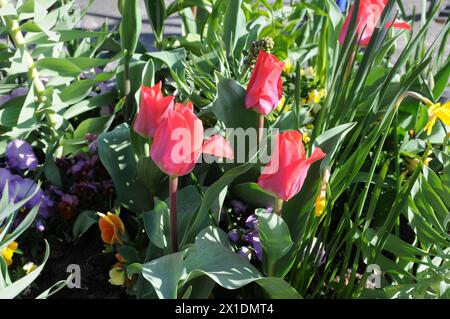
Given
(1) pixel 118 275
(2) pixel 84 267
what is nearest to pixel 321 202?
(1) pixel 118 275

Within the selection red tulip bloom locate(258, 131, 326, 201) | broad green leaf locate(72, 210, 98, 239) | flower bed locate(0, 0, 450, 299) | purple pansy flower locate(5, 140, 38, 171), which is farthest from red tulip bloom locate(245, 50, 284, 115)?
purple pansy flower locate(5, 140, 38, 171)

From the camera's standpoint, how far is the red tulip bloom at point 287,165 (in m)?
0.83

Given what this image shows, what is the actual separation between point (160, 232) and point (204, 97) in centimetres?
39

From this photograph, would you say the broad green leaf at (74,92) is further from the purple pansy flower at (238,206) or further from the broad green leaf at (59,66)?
the purple pansy flower at (238,206)

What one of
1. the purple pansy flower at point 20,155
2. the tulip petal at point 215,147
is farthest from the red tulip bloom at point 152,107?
the purple pansy flower at point 20,155

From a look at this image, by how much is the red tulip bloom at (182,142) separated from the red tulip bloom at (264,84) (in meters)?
0.16

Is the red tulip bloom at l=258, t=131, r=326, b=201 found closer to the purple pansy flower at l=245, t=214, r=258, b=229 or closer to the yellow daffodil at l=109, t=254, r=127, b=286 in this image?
the purple pansy flower at l=245, t=214, r=258, b=229

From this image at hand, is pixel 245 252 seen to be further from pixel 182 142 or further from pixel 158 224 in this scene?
pixel 182 142

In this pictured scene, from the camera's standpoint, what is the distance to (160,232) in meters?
1.03

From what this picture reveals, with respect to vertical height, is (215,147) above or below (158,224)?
above

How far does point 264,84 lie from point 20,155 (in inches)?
22.1

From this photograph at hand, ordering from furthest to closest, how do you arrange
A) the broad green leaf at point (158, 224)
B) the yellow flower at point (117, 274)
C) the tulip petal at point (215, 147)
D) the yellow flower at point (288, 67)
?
the yellow flower at point (288, 67) < the yellow flower at point (117, 274) < the broad green leaf at point (158, 224) < the tulip petal at point (215, 147)

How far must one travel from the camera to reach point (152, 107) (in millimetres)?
919
